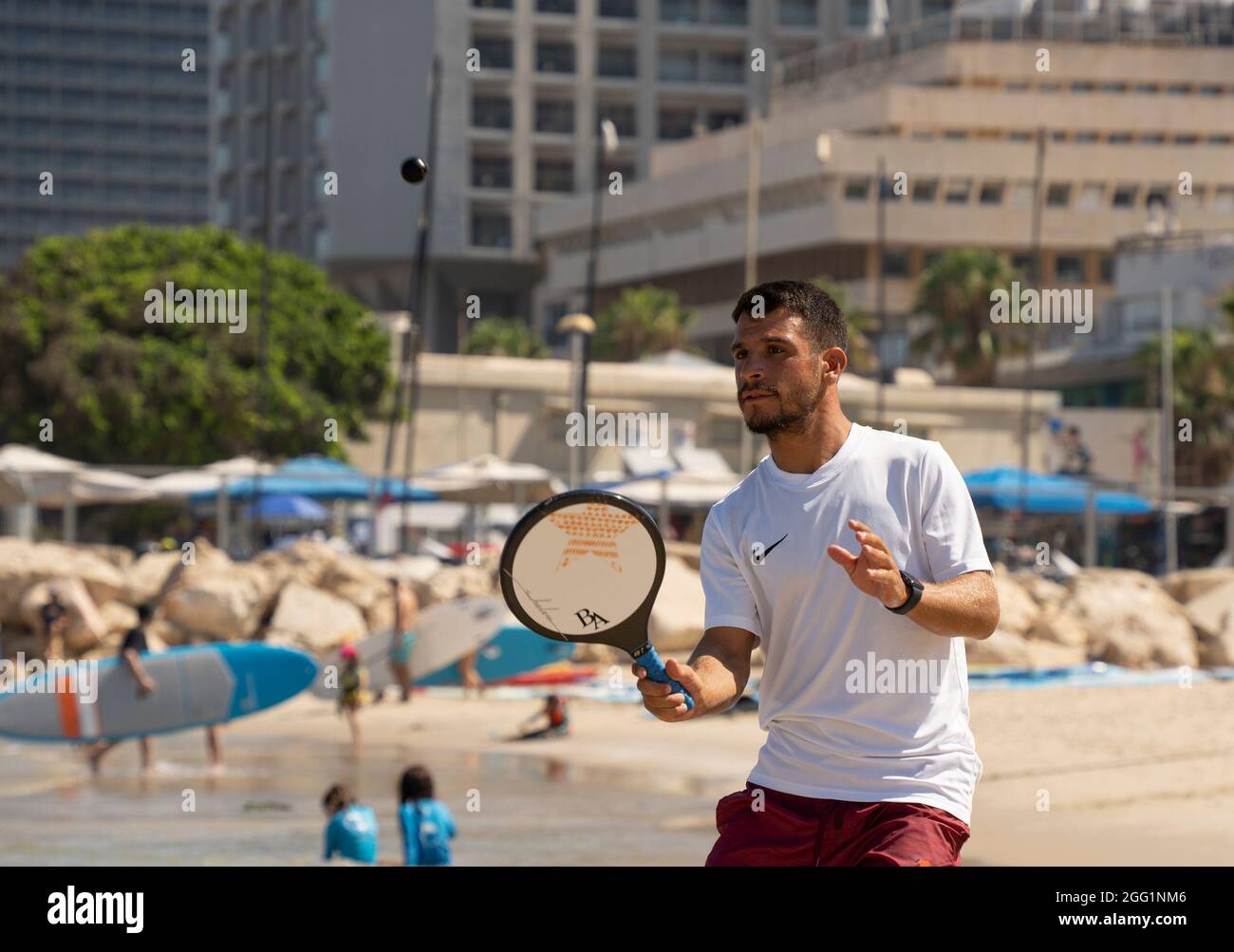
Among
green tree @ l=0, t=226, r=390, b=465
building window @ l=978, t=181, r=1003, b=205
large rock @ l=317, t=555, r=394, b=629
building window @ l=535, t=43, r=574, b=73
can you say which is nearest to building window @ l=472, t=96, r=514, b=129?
building window @ l=535, t=43, r=574, b=73

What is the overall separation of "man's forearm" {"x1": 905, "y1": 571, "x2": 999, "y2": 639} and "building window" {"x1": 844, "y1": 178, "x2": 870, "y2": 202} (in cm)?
7918

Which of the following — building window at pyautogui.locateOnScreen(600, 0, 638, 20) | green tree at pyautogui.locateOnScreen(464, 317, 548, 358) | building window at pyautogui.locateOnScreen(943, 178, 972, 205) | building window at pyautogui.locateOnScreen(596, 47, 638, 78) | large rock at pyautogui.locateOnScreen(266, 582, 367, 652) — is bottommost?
large rock at pyautogui.locateOnScreen(266, 582, 367, 652)

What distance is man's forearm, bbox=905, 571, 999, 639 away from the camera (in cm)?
385

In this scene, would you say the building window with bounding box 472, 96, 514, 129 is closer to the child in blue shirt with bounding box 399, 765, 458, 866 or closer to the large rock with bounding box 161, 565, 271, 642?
the large rock with bounding box 161, 565, 271, 642

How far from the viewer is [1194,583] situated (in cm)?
3088

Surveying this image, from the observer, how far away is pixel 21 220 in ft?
608

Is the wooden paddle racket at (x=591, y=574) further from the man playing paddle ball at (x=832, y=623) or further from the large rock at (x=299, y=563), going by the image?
the large rock at (x=299, y=563)

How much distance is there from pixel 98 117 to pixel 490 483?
6470 inches

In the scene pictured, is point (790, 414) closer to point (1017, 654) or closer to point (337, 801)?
point (337, 801)

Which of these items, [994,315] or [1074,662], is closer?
[1074,662]
